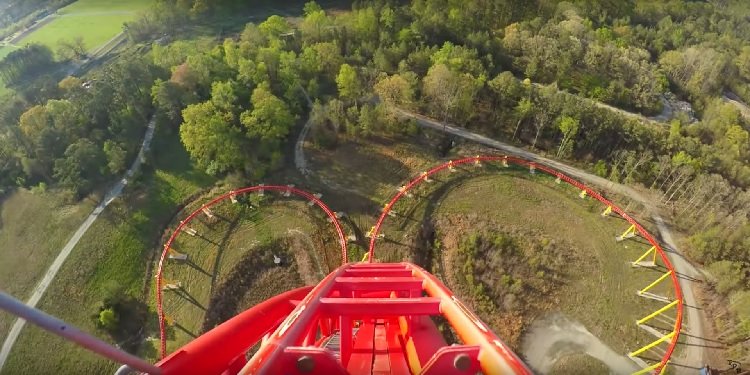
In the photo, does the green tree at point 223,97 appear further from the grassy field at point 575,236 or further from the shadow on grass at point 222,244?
the grassy field at point 575,236

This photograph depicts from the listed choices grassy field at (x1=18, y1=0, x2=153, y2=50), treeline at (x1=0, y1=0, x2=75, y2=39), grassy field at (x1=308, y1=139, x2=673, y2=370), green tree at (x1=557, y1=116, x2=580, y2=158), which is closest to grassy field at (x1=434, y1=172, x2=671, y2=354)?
grassy field at (x1=308, y1=139, x2=673, y2=370)

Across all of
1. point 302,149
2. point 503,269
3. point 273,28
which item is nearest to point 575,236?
point 503,269

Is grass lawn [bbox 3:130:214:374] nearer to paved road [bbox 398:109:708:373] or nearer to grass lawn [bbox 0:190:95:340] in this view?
grass lawn [bbox 0:190:95:340]

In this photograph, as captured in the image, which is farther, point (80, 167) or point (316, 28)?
point (316, 28)

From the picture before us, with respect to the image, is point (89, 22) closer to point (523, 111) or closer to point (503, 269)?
point (523, 111)

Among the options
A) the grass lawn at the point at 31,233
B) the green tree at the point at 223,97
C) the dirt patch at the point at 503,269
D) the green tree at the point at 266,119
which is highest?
the green tree at the point at 223,97

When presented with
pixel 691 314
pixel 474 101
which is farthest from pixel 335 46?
pixel 691 314

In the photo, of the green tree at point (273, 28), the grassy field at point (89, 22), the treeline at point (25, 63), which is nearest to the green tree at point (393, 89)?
the green tree at point (273, 28)
